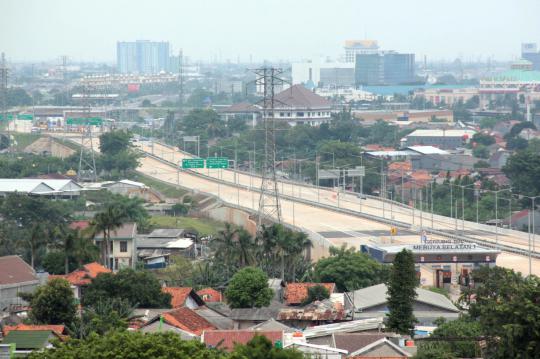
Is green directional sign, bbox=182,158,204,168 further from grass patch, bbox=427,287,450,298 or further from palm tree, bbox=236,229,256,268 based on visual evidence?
grass patch, bbox=427,287,450,298

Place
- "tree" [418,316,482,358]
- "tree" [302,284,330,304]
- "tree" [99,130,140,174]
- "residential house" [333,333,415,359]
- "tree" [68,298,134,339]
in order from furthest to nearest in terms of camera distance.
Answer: "tree" [99,130,140,174] → "tree" [302,284,330,304] → "tree" [68,298,134,339] → "tree" [418,316,482,358] → "residential house" [333,333,415,359]

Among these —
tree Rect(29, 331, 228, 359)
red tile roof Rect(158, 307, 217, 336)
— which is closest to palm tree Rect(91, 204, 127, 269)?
red tile roof Rect(158, 307, 217, 336)

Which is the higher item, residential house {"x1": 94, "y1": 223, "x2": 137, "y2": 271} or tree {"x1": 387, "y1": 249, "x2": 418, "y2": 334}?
tree {"x1": 387, "y1": 249, "x2": 418, "y2": 334}

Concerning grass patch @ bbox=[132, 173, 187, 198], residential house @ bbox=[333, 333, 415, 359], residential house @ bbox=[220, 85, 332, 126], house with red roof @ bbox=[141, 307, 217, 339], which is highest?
residential house @ bbox=[333, 333, 415, 359]

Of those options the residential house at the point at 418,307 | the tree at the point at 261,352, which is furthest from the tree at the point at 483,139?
the tree at the point at 261,352

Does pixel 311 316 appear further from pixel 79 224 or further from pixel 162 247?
pixel 79 224

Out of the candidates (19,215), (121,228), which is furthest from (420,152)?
(121,228)

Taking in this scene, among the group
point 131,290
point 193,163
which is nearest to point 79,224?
point 131,290
